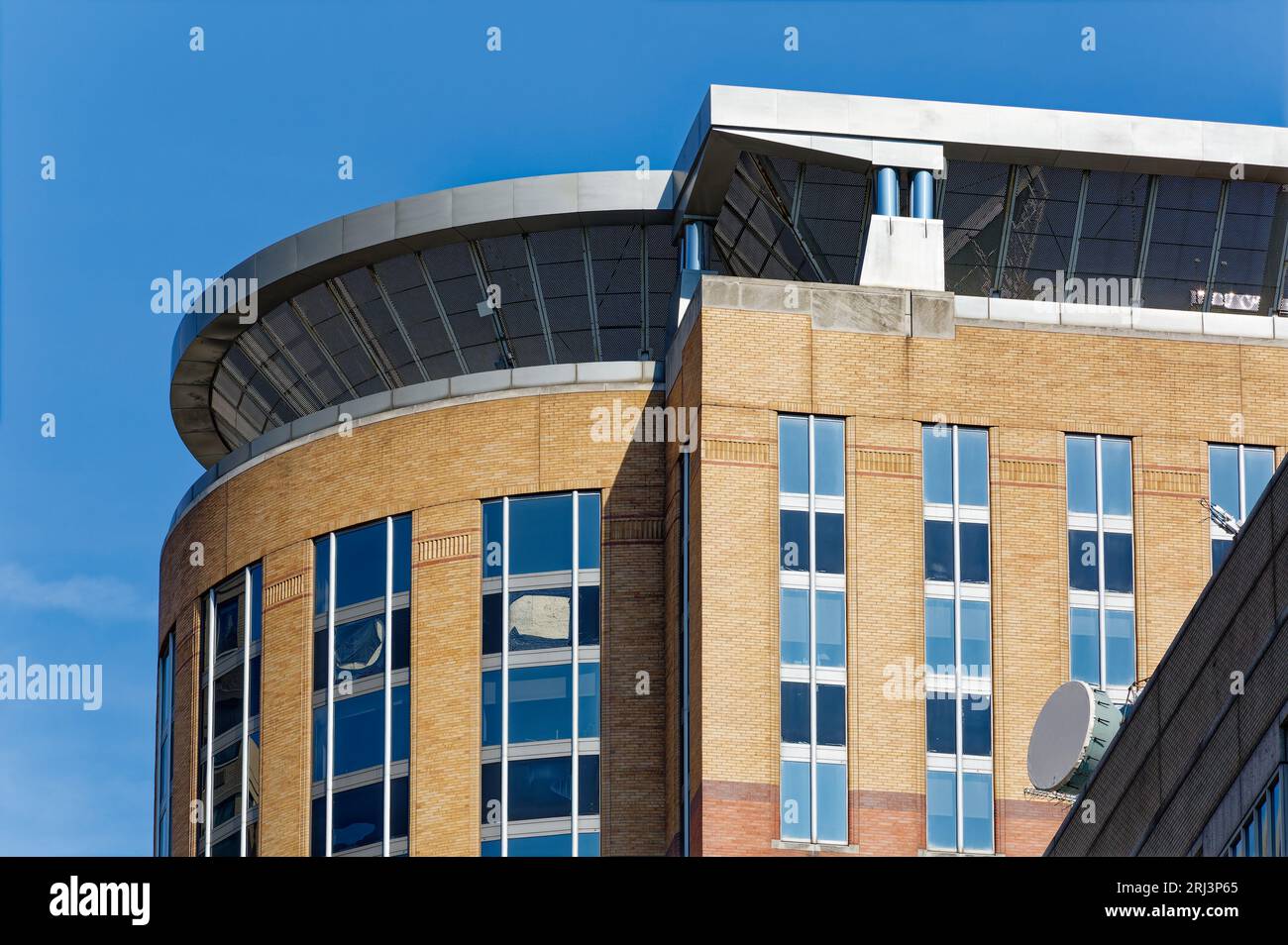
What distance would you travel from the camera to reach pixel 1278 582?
26766 mm

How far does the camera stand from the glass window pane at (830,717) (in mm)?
45969

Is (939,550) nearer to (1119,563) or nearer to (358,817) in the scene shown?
(1119,563)

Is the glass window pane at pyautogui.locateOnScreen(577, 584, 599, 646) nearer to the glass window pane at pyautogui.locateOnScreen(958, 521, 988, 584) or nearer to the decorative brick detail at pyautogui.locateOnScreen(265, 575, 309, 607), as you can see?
the decorative brick detail at pyautogui.locateOnScreen(265, 575, 309, 607)

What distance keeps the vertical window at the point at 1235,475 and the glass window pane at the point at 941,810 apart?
728 cm

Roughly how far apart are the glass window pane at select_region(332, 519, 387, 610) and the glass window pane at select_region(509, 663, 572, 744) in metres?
3.80

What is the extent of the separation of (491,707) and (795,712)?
21.7 ft

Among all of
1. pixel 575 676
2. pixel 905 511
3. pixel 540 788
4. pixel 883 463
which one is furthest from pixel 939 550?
pixel 540 788

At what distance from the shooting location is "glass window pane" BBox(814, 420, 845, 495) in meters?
47.3

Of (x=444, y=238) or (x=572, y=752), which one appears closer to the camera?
(x=572, y=752)

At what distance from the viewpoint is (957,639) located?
47281 millimetres

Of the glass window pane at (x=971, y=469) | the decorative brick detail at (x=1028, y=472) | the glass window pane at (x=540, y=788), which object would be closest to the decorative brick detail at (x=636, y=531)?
the glass window pane at (x=540, y=788)
